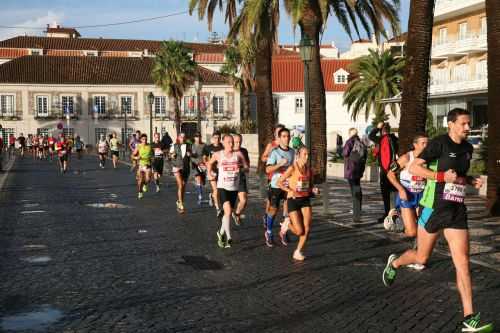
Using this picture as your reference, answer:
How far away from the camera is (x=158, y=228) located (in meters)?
14.5

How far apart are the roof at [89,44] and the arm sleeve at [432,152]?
332 ft

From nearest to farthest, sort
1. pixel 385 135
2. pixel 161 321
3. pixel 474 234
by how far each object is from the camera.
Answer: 1. pixel 161 321
2. pixel 474 234
3. pixel 385 135

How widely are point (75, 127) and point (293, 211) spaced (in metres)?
80.1

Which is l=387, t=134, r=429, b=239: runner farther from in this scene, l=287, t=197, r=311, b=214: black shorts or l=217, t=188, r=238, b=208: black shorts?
l=217, t=188, r=238, b=208: black shorts

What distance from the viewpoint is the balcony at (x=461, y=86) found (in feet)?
144

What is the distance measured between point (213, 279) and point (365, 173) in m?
19.7

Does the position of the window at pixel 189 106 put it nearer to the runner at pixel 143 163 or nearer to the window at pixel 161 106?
the window at pixel 161 106

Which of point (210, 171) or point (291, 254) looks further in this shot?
point (210, 171)

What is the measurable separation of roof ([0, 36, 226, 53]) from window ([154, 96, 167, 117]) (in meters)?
18.3

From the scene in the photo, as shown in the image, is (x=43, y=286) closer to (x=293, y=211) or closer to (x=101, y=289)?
(x=101, y=289)

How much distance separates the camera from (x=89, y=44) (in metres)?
112

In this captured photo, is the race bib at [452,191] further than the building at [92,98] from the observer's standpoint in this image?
No

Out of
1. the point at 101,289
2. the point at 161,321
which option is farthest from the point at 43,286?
the point at 161,321

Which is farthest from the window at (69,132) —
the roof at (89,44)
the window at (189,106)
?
the roof at (89,44)
